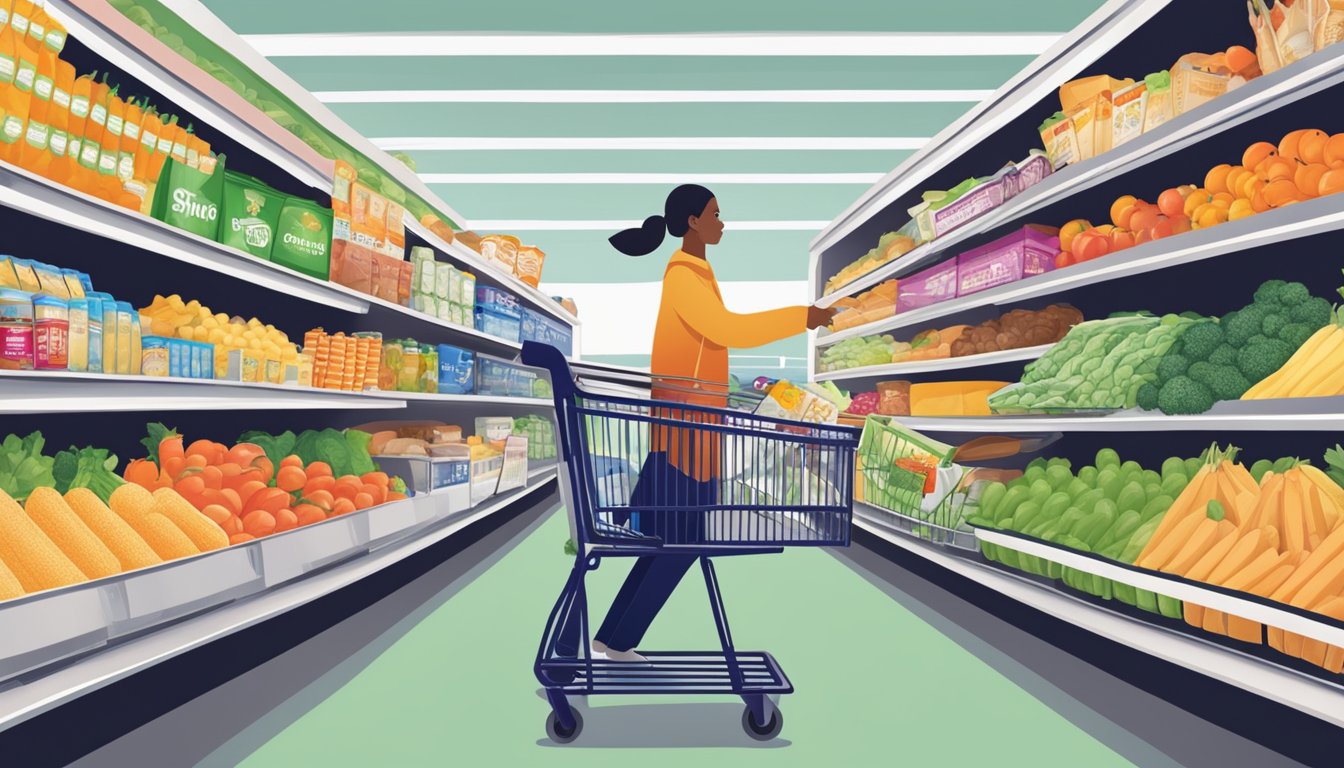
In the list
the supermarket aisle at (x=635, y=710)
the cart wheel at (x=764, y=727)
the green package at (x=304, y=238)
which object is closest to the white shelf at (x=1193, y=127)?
the supermarket aisle at (x=635, y=710)

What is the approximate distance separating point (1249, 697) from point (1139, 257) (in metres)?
1.40

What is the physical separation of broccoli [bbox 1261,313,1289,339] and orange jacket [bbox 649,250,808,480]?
1377 millimetres

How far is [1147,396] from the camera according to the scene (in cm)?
261

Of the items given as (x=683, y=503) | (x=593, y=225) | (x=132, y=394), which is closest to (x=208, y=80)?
(x=132, y=394)

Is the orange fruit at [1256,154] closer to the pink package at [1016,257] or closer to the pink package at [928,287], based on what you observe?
the pink package at [1016,257]

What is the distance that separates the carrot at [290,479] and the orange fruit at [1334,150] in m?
3.54

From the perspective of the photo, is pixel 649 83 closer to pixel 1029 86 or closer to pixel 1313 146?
pixel 1029 86

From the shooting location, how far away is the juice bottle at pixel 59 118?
77.5 inches

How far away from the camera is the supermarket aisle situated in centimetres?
227

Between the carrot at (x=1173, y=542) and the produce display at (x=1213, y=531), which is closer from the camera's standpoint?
the produce display at (x=1213, y=531)

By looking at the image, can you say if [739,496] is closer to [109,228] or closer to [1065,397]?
[1065,397]

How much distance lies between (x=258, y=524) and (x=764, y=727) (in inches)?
67.2

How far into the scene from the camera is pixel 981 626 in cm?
364

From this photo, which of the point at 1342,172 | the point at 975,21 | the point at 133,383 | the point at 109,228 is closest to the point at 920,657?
the point at 1342,172
